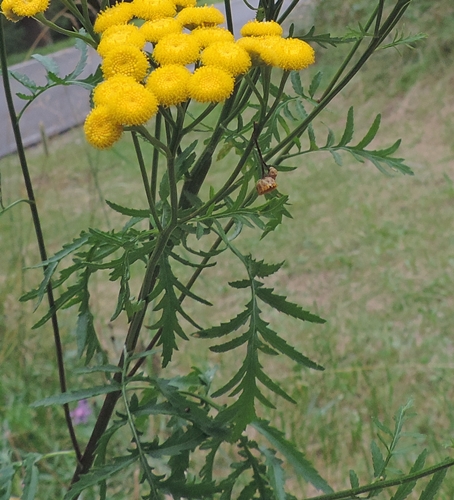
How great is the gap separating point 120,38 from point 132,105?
7 centimetres

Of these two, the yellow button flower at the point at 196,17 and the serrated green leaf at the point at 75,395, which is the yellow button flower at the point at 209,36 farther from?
the serrated green leaf at the point at 75,395

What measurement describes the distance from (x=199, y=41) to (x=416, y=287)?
178 centimetres

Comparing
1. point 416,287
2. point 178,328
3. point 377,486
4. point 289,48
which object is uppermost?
point 289,48

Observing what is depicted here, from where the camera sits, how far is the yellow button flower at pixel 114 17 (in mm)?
521

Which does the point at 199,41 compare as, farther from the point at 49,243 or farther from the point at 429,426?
the point at 49,243

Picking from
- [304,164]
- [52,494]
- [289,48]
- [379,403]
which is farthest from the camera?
[304,164]

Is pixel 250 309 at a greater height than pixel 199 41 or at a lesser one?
lesser

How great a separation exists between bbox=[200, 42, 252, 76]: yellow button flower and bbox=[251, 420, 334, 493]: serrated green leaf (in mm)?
444

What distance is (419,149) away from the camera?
10.1ft

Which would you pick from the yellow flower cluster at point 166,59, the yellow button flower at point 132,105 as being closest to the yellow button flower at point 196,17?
the yellow flower cluster at point 166,59

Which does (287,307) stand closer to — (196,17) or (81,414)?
(196,17)

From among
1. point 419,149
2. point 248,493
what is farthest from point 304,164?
point 248,493

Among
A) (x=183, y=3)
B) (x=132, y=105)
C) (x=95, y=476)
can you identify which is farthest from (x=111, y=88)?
(x=95, y=476)

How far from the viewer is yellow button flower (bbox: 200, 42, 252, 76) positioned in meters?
0.47
